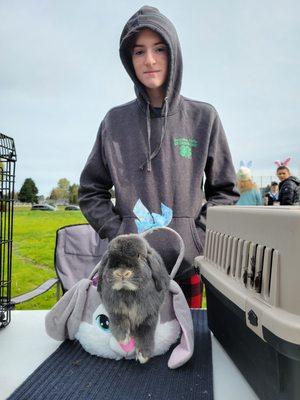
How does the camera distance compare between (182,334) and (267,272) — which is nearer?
(267,272)

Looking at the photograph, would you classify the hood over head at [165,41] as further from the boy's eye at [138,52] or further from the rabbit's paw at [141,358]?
the rabbit's paw at [141,358]

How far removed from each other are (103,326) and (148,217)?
36cm

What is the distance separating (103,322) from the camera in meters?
0.79

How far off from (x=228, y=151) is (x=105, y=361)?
0.72 metres

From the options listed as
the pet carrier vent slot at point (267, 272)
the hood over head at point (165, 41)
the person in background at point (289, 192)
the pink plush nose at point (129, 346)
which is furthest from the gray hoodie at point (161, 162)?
the person in background at point (289, 192)

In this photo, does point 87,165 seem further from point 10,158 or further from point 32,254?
point 32,254

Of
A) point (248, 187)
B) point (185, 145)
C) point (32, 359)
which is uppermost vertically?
point (185, 145)

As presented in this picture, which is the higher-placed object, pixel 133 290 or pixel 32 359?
pixel 133 290

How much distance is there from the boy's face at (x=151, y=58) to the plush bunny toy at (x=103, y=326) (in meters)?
0.59

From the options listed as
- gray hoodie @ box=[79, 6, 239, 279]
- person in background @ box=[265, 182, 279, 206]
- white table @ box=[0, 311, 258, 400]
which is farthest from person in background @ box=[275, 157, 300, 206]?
white table @ box=[0, 311, 258, 400]

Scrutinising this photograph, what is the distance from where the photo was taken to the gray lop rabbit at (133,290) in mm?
678

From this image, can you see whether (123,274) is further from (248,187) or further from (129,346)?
(248,187)

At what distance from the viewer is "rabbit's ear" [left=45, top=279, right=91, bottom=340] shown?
0.83 meters

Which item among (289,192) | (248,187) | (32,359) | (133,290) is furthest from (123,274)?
(289,192)
